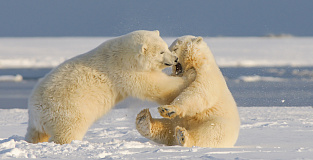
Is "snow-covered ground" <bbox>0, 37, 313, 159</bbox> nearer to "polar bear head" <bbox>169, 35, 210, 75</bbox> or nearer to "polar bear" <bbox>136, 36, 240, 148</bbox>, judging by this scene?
"polar bear" <bbox>136, 36, 240, 148</bbox>

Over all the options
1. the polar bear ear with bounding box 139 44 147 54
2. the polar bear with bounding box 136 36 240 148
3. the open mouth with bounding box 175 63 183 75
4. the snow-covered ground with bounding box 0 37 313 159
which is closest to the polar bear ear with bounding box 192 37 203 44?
the polar bear with bounding box 136 36 240 148

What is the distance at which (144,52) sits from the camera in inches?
156

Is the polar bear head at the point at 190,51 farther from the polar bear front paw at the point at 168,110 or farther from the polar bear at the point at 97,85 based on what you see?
the polar bear front paw at the point at 168,110

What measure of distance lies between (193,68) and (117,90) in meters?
0.79

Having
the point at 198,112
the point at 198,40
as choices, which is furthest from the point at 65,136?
the point at 198,40

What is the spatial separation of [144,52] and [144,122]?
678 mm

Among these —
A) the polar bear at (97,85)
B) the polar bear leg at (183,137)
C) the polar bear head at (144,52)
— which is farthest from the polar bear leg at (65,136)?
the polar bear leg at (183,137)

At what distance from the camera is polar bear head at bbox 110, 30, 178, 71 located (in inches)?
155

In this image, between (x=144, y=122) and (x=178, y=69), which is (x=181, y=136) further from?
(x=178, y=69)

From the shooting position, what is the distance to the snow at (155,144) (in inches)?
128

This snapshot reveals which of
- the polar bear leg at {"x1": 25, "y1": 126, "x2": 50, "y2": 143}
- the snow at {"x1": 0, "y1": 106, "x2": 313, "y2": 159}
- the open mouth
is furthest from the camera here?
the open mouth

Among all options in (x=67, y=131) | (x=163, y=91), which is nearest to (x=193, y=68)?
(x=163, y=91)

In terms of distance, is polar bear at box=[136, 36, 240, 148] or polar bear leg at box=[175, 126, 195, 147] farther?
polar bear at box=[136, 36, 240, 148]

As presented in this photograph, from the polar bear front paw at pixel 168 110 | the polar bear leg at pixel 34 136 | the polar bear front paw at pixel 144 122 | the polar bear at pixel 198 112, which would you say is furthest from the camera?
the polar bear front paw at pixel 144 122
